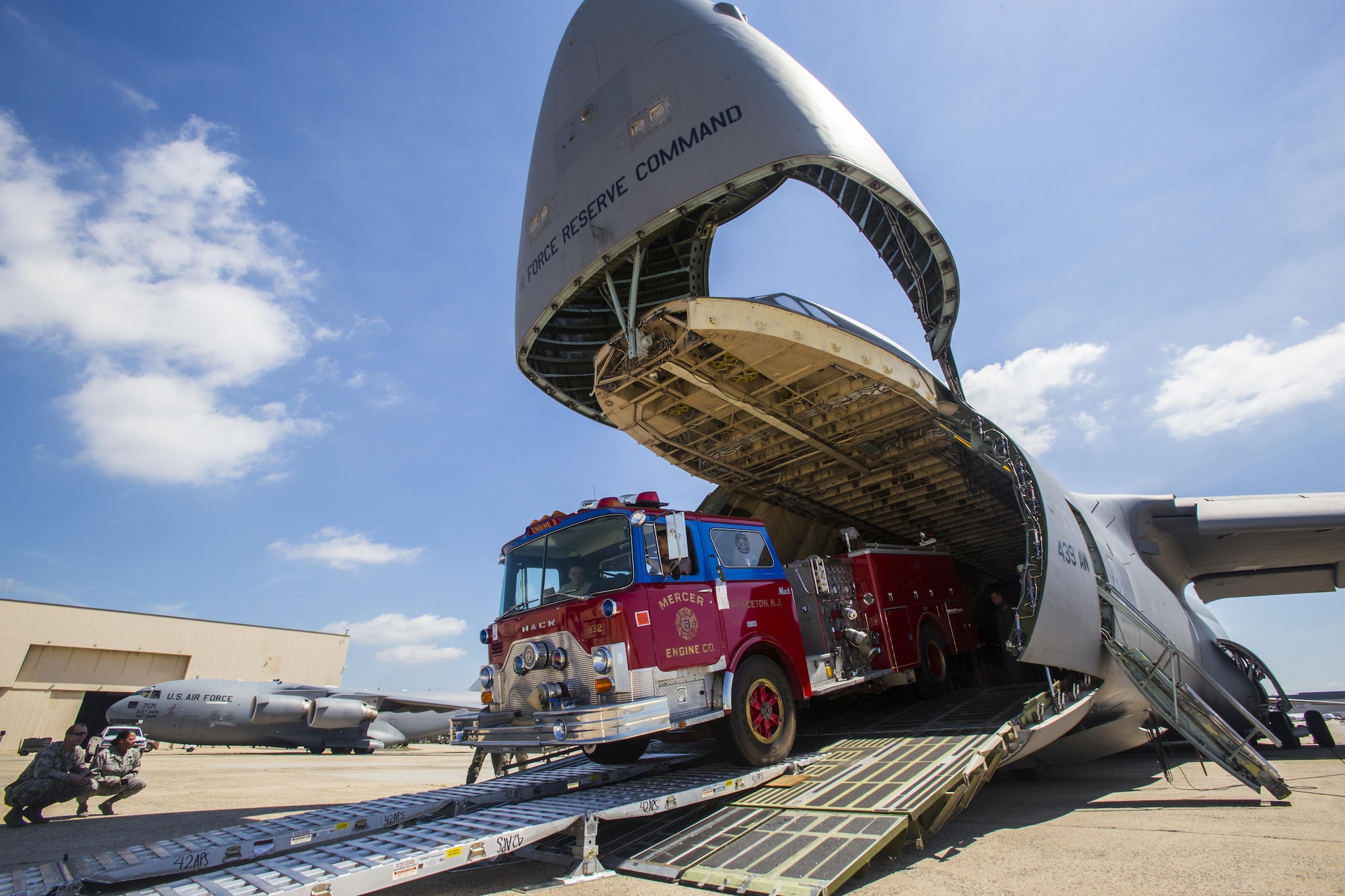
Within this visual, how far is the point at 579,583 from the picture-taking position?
621 centimetres

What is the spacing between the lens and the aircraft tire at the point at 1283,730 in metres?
12.2

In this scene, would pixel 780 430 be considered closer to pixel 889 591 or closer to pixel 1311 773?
pixel 889 591

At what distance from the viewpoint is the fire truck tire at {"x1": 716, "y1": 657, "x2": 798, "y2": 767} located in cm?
593

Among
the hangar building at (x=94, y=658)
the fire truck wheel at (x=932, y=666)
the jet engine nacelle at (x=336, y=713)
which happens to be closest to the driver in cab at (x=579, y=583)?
the fire truck wheel at (x=932, y=666)

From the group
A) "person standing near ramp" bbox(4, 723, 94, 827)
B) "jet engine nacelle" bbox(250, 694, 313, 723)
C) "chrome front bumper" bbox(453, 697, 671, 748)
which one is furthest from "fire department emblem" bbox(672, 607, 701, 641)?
"jet engine nacelle" bbox(250, 694, 313, 723)

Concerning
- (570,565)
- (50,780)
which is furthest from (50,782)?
(570,565)

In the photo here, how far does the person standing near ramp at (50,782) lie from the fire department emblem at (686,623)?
7.90m

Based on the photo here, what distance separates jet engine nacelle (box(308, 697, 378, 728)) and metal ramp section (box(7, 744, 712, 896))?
21092 millimetres

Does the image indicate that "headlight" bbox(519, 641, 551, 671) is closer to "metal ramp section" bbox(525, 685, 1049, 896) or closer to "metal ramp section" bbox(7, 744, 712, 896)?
"metal ramp section" bbox(7, 744, 712, 896)

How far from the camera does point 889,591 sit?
919 centimetres

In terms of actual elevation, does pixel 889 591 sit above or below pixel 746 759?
above

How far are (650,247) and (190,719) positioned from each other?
23464 millimetres

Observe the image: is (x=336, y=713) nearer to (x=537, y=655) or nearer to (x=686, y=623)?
(x=537, y=655)

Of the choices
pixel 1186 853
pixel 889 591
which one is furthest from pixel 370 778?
pixel 1186 853
